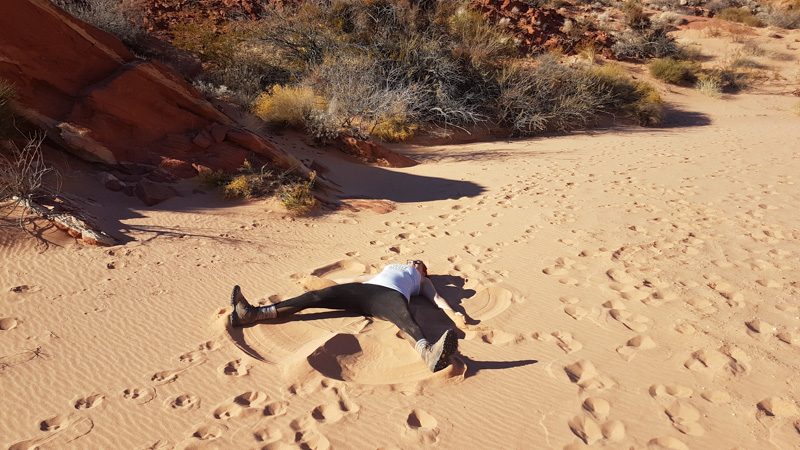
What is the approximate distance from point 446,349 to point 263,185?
4.29 m

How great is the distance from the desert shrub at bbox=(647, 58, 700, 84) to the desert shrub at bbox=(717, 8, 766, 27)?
799cm

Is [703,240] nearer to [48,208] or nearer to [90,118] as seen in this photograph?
[48,208]

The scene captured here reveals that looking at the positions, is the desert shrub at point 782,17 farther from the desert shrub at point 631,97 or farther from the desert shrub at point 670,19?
the desert shrub at point 631,97

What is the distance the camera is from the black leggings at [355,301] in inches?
133

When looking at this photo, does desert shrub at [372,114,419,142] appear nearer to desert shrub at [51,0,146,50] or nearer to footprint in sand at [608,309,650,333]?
desert shrub at [51,0,146,50]

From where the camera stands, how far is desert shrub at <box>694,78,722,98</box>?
16028 millimetres

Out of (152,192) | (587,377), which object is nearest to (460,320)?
(587,377)

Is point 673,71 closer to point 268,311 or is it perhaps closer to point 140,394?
point 268,311

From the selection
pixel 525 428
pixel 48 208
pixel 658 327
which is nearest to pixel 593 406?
pixel 525 428

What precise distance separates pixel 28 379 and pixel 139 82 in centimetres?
496

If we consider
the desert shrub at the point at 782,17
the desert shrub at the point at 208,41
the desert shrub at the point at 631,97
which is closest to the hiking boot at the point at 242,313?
the desert shrub at the point at 208,41

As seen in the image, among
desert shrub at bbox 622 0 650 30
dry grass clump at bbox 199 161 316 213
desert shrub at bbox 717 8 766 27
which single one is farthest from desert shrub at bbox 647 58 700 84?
dry grass clump at bbox 199 161 316 213

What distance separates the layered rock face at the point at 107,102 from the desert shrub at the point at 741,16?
967 inches

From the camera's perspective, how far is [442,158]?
9.66m
